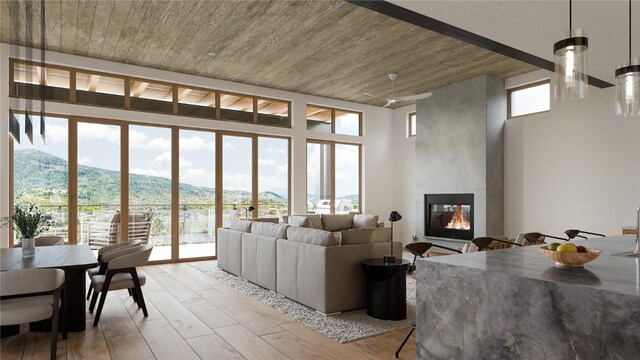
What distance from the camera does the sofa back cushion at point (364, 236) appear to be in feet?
14.2

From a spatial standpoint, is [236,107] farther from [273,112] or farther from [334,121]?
[334,121]

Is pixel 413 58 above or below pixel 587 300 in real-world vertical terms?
above

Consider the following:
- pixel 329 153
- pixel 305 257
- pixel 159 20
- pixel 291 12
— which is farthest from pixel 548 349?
pixel 329 153

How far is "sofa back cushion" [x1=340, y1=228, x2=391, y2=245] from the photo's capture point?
434 cm

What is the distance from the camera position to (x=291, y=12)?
16.2 feet

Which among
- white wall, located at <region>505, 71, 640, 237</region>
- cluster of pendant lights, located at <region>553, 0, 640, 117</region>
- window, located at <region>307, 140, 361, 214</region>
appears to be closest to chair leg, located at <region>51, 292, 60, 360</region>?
cluster of pendant lights, located at <region>553, 0, 640, 117</region>

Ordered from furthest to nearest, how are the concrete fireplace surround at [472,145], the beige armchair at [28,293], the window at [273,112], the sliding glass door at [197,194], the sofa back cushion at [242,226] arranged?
1. the window at [273,112]
2. the sliding glass door at [197,194]
3. the concrete fireplace surround at [472,145]
4. the sofa back cushion at [242,226]
5. the beige armchair at [28,293]

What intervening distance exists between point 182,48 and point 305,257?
3879 millimetres

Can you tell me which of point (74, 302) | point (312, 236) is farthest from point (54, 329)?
point (312, 236)

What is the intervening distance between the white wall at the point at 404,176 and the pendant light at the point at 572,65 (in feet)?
22.4

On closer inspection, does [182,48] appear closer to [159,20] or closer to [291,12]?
[159,20]

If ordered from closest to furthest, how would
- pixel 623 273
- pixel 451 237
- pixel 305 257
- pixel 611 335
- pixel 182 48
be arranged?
pixel 611 335
pixel 623 273
pixel 305 257
pixel 182 48
pixel 451 237

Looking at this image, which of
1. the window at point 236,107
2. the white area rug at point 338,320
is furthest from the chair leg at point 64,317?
the window at point 236,107

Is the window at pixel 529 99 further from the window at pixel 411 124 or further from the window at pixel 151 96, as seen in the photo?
the window at pixel 151 96
